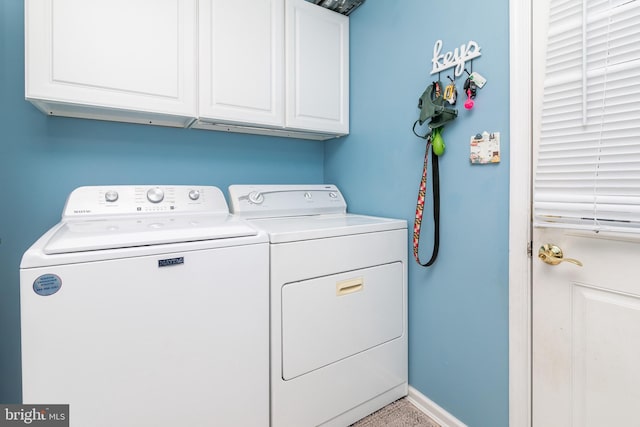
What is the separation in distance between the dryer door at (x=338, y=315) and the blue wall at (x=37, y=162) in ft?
3.54

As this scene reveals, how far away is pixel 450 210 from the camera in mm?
1418

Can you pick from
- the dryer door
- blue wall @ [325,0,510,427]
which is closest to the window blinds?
blue wall @ [325,0,510,427]

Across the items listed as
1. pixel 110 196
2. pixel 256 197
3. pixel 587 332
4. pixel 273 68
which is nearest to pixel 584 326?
pixel 587 332

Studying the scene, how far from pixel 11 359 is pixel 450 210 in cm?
222

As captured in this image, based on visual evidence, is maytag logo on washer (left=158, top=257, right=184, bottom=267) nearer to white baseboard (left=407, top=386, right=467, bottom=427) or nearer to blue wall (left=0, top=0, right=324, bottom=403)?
blue wall (left=0, top=0, right=324, bottom=403)

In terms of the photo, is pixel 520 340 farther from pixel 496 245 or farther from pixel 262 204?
pixel 262 204

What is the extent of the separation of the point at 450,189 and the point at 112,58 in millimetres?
1652

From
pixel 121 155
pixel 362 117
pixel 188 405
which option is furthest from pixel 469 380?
pixel 121 155

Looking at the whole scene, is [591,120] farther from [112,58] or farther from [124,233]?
[112,58]

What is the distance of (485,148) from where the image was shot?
1258 mm

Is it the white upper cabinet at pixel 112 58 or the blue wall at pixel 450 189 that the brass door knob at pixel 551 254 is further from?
the white upper cabinet at pixel 112 58

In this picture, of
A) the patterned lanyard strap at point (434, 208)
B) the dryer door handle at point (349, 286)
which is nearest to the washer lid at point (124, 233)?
the dryer door handle at point (349, 286)

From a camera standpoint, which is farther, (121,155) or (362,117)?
(362,117)

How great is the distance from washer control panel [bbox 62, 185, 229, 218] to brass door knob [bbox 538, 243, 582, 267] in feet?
4.90
